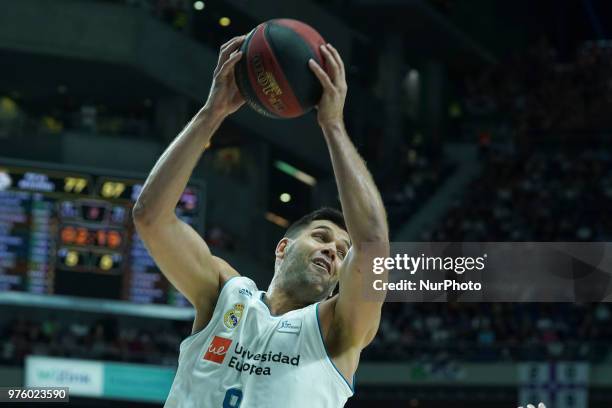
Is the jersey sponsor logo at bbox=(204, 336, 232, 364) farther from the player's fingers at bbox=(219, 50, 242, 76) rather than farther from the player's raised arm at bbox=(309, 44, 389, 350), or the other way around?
the player's fingers at bbox=(219, 50, 242, 76)

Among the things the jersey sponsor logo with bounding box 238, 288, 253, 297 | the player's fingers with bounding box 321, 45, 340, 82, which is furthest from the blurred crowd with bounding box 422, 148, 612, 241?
the player's fingers with bounding box 321, 45, 340, 82

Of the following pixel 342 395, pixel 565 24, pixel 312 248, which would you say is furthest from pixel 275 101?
pixel 565 24

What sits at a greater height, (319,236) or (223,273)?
(319,236)

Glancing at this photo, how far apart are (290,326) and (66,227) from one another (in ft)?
41.3

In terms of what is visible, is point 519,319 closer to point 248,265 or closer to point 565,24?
point 248,265

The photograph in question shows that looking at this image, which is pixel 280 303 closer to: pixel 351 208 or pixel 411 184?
pixel 351 208

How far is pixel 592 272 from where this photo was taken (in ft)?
33.2

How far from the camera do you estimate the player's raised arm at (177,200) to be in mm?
4082

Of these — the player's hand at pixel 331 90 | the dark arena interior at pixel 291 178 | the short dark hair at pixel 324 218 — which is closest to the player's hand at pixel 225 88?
the player's hand at pixel 331 90

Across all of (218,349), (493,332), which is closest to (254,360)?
(218,349)

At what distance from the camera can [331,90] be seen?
4.05 meters

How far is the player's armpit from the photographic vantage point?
4.18m

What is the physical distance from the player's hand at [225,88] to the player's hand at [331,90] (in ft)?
1.05

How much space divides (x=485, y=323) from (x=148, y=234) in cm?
1360
